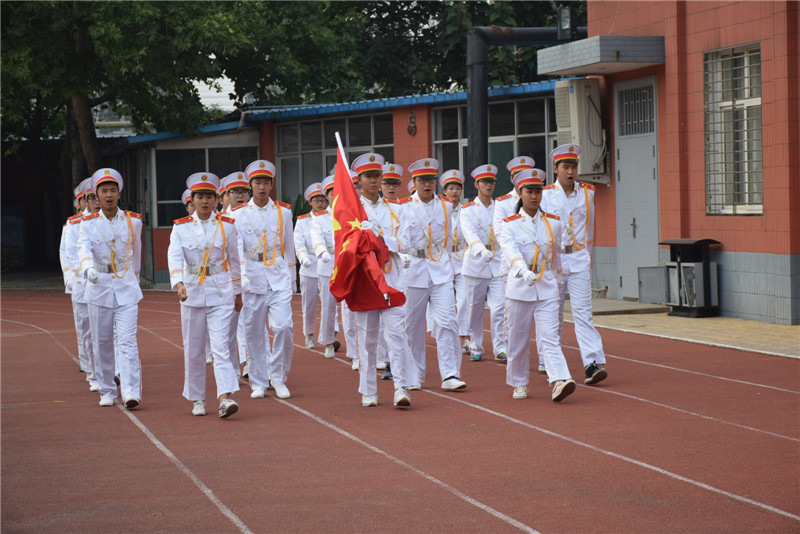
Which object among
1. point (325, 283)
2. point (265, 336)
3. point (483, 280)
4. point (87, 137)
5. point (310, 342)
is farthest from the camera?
point (87, 137)

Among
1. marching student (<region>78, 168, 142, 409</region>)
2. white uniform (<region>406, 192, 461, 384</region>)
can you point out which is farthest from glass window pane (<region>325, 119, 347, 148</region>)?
marching student (<region>78, 168, 142, 409</region>)

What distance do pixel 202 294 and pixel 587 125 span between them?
11049 millimetres

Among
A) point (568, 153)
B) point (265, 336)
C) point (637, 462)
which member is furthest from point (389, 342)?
point (637, 462)

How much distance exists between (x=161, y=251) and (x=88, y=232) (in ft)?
61.0

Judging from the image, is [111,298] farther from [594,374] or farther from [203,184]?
[594,374]

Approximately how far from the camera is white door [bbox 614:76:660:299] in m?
18.5

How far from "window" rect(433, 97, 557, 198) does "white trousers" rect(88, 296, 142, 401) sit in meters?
11.8

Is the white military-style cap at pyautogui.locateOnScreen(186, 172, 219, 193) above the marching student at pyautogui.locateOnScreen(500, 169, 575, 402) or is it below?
above

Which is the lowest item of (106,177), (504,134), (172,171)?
(106,177)

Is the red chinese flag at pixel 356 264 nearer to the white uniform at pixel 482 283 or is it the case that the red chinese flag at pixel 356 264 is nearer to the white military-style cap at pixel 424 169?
the white military-style cap at pixel 424 169

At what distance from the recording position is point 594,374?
11.0m

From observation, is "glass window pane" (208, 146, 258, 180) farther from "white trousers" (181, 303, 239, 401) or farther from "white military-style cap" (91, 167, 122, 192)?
"white trousers" (181, 303, 239, 401)

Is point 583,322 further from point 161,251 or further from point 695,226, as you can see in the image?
point 161,251

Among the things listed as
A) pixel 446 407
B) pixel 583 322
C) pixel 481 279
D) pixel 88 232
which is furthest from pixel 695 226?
pixel 88 232
